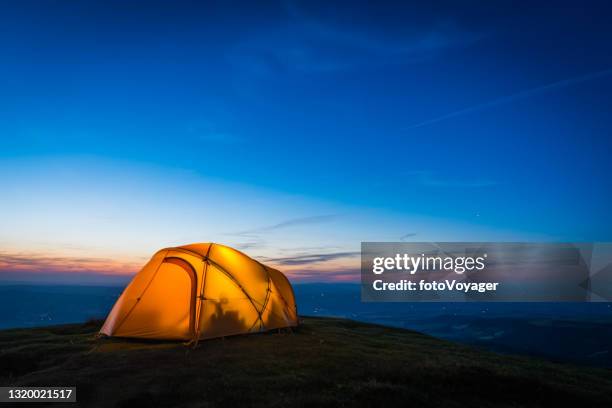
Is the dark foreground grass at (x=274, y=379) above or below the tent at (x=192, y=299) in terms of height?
below

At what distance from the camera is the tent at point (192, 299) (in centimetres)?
1823

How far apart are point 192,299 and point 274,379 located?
328 inches

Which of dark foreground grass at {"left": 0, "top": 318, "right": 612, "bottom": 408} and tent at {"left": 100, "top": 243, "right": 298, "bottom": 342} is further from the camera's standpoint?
tent at {"left": 100, "top": 243, "right": 298, "bottom": 342}

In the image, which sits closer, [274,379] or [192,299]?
→ [274,379]

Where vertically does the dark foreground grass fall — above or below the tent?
below

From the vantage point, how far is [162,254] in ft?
66.6

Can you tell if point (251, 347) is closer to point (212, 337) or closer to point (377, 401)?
point (212, 337)

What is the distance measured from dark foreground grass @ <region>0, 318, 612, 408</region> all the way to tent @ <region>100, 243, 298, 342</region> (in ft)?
5.47

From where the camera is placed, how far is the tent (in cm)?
1823

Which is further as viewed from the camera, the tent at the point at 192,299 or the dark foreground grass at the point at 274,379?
the tent at the point at 192,299

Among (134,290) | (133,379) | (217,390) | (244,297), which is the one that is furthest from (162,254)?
(217,390)

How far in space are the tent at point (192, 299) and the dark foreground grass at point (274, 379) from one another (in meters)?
1.67

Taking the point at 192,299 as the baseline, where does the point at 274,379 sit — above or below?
below

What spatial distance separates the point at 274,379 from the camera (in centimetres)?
1132
